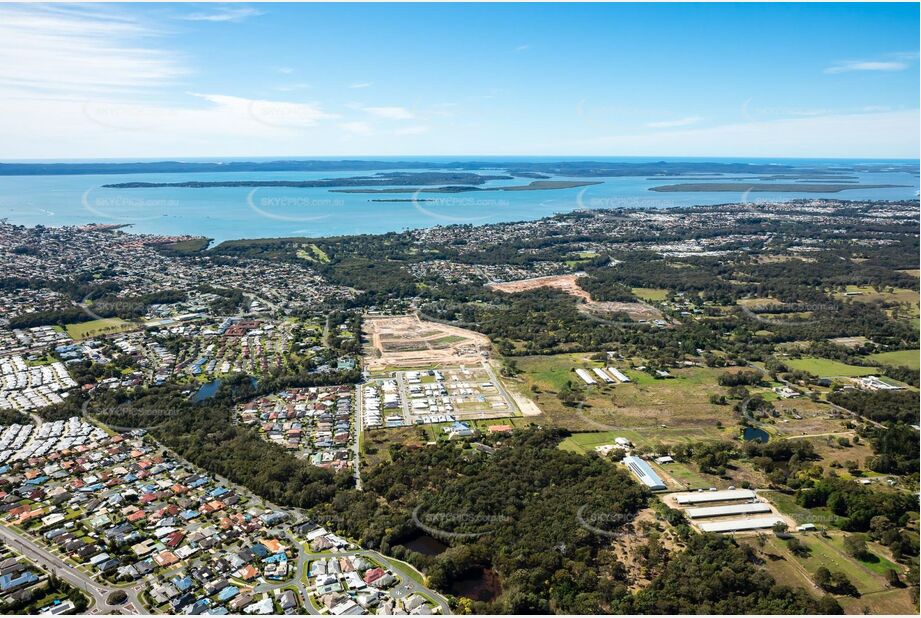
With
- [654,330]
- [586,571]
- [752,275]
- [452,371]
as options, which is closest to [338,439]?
[452,371]

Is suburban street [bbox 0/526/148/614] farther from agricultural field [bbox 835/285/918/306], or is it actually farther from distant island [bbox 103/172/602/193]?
distant island [bbox 103/172/602/193]

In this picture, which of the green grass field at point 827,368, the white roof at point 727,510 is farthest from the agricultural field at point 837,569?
the green grass field at point 827,368

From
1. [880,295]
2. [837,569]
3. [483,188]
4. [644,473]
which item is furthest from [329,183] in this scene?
[837,569]

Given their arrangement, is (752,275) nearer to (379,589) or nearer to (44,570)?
(379,589)

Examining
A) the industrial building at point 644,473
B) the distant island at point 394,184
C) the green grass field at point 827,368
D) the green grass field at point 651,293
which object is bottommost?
the industrial building at point 644,473

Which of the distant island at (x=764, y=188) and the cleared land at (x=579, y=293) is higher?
the distant island at (x=764, y=188)

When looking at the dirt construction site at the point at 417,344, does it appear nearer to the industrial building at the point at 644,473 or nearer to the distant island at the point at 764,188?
the industrial building at the point at 644,473

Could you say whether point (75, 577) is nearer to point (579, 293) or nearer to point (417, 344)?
point (417, 344)
